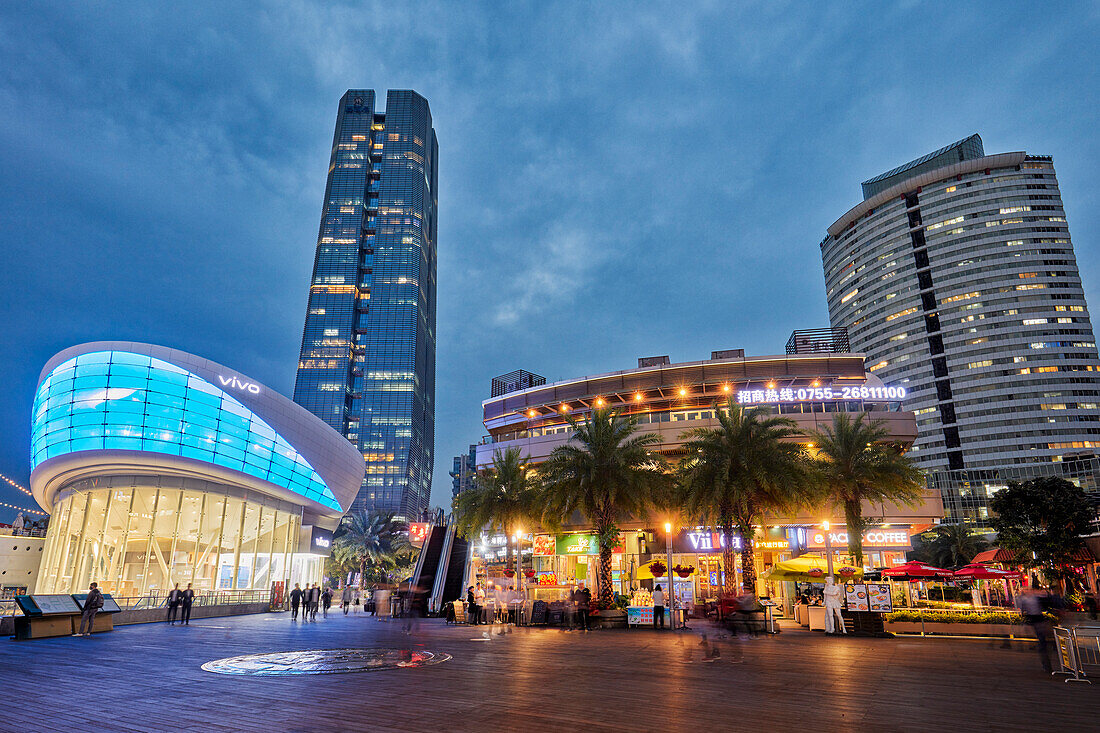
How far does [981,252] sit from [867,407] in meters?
133

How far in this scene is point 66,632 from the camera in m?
21.9

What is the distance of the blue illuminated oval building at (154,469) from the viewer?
44.9m

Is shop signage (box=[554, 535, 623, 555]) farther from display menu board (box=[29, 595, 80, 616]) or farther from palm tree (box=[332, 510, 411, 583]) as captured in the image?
palm tree (box=[332, 510, 411, 583])

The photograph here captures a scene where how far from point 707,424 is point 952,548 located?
6424 cm

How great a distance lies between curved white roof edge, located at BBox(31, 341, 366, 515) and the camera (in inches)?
1804

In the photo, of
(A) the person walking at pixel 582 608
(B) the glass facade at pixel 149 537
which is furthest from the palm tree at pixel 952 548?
(B) the glass facade at pixel 149 537

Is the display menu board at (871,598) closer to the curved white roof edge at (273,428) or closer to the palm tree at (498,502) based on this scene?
the palm tree at (498,502)

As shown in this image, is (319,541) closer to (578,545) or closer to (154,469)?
(154,469)

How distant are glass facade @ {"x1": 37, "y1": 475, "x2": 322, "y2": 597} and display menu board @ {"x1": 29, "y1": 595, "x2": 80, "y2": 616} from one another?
2278 centimetres

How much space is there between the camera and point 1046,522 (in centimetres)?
3650

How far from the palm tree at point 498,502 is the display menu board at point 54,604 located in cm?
2039

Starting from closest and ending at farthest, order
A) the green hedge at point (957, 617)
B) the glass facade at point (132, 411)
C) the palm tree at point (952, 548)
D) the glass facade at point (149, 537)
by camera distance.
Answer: the green hedge at point (957, 617) → the glass facade at point (132, 411) → the glass facade at point (149, 537) → the palm tree at point (952, 548)

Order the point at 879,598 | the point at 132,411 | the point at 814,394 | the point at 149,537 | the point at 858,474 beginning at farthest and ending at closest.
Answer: the point at 149,537 < the point at 132,411 < the point at 814,394 < the point at 858,474 < the point at 879,598

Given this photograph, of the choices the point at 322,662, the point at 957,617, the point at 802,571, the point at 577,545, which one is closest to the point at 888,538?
the point at 802,571
